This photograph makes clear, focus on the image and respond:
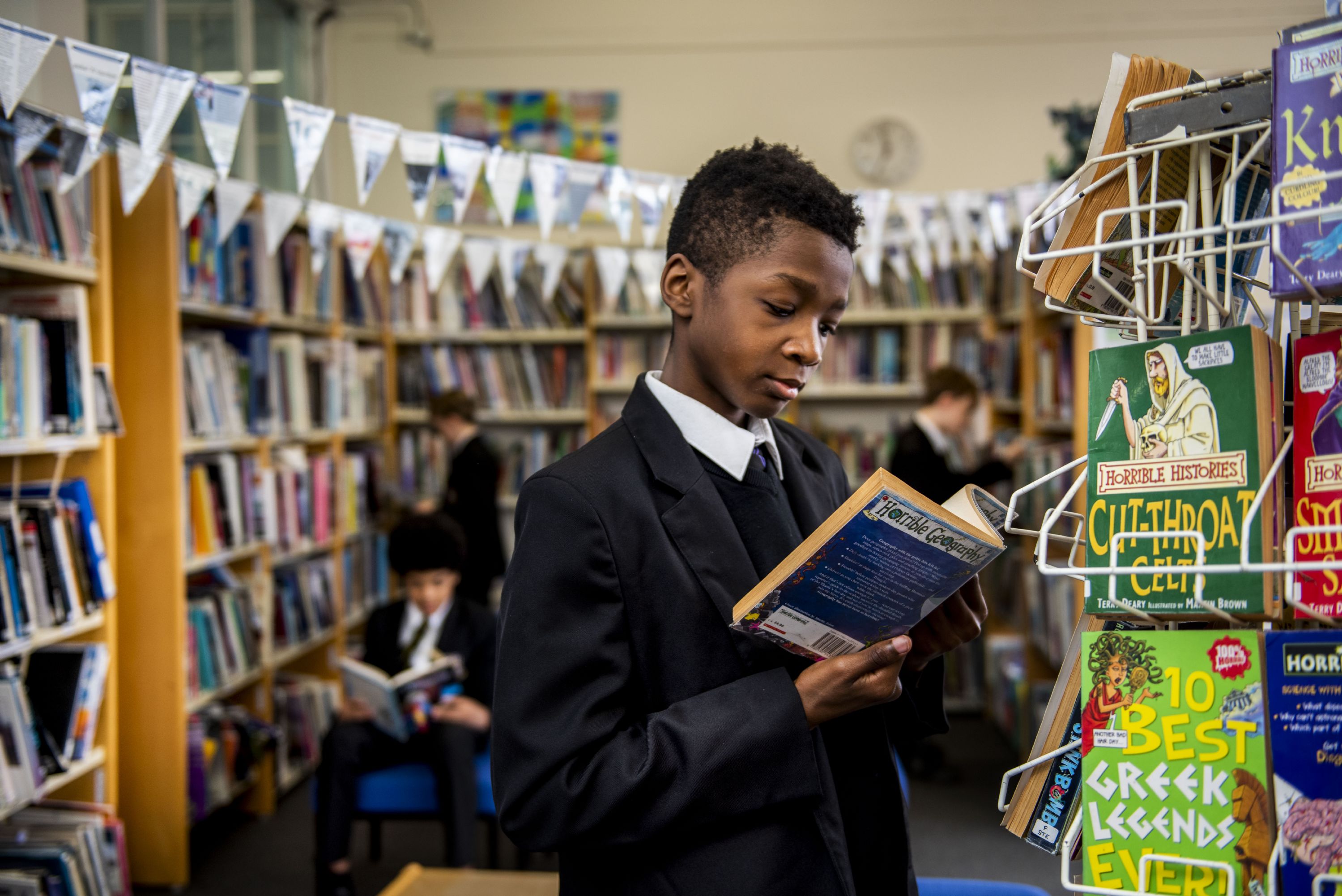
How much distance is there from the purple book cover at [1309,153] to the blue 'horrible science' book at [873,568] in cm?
26

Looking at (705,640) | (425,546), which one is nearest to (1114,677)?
(705,640)

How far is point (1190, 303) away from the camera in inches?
27.3

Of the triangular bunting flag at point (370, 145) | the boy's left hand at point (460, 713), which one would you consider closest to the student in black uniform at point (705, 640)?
the triangular bunting flag at point (370, 145)

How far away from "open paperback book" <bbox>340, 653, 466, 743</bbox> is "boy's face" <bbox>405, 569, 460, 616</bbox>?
0.63ft

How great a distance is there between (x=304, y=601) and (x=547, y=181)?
203 cm

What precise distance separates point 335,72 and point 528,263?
157 centimetres

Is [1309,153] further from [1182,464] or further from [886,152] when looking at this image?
[886,152]

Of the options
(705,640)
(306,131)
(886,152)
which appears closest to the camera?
(705,640)

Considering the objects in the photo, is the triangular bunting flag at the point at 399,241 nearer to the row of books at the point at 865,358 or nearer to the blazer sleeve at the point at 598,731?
the row of books at the point at 865,358

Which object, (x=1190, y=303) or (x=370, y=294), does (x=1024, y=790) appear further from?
(x=370, y=294)

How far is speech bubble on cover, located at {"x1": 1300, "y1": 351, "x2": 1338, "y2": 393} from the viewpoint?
0.61 metres

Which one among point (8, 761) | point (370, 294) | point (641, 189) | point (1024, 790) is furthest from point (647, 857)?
point (370, 294)

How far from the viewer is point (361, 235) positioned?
3.04m

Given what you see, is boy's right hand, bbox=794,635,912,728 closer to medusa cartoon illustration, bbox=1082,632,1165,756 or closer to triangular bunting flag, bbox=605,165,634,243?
medusa cartoon illustration, bbox=1082,632,1165,756
